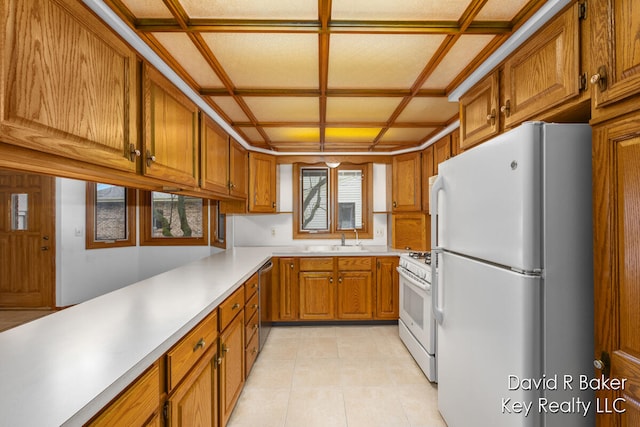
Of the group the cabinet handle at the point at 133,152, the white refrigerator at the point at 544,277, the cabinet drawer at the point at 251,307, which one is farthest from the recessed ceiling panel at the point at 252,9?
the cabinet drawer at the point at 251,307

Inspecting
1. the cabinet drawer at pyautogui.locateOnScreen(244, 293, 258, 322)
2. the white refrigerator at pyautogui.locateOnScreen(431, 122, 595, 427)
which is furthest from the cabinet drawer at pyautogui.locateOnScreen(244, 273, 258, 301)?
the white refrigerator at pyautogui.locateOnScreen(431, 122, 595, 427)

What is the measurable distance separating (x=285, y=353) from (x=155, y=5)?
2.79 m

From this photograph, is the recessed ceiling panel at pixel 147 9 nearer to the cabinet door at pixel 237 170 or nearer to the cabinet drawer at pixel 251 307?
the cabinet door at pixel 237 170

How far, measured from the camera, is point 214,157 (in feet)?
8.43

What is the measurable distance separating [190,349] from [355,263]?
2529 millimetres

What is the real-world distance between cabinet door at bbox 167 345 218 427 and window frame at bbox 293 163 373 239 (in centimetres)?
270

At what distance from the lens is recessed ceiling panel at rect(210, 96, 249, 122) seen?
93.0 inches

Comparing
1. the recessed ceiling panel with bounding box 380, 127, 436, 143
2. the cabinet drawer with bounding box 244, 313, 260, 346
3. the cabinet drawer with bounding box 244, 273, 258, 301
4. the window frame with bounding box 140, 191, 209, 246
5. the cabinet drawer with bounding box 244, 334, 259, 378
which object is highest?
the recessed ceiling panel with bounding box 380, 127, 436, 143

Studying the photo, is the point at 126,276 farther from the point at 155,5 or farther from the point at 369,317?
the point at 155,5

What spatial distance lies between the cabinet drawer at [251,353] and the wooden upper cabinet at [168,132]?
134 centimetres

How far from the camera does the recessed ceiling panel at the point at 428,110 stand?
2.41 m

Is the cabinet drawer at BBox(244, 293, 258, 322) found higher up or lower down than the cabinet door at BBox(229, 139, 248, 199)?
lower down

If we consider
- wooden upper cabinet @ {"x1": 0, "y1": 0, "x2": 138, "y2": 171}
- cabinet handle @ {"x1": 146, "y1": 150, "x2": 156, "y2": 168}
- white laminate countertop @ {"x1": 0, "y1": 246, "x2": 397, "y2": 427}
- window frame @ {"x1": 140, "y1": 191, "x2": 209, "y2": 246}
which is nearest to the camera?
white laminate countertop @ {"x1": 0, "y1": 246, "x2": 397, "y2": 427}

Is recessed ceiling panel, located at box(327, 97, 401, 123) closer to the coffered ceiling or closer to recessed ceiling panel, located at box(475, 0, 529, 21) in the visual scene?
the coffered ceiling
